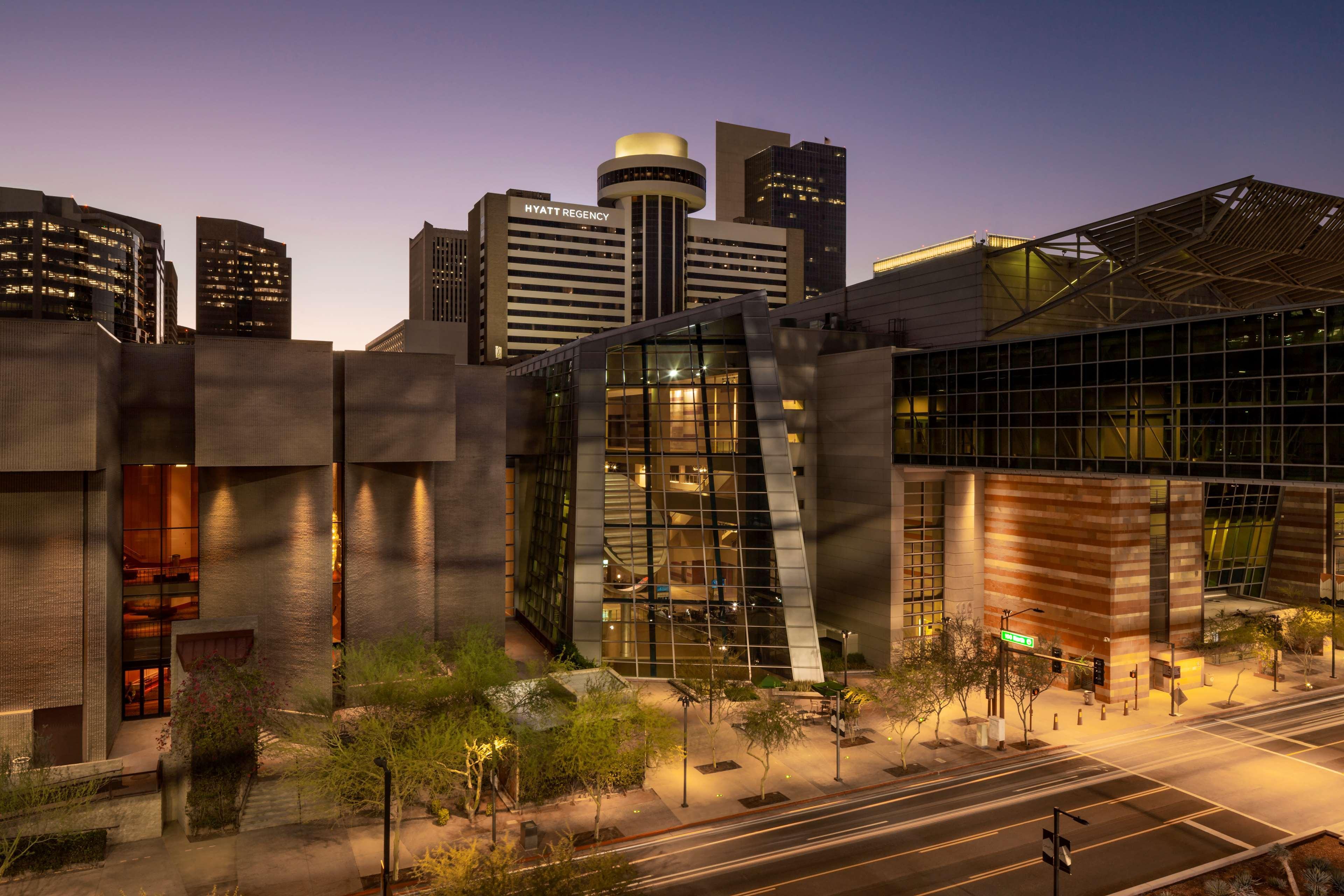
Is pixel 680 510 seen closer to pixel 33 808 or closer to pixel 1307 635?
pixel 33 808

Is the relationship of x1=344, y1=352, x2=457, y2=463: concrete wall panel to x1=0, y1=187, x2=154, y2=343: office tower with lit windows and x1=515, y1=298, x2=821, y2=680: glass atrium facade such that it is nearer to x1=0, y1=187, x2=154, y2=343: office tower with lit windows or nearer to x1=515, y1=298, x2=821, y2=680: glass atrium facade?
x1=515, y1=298, x2=821, y2=680: glass atrium facade

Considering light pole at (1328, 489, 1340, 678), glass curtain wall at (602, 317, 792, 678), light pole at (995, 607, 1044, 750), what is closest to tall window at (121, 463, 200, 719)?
glass curtain wall at (602, 317, 792, 678)

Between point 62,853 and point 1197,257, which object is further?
point 1197,257

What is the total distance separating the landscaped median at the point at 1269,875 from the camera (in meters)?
25.2

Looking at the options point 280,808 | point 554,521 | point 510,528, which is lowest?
point 280,808

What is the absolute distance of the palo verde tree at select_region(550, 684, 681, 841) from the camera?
31.1 metres

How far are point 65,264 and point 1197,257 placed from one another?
166731mm

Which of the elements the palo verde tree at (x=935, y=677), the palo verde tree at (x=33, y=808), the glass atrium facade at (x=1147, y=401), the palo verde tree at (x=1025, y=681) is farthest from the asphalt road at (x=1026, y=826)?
the palo verde tree at (x=33, y=808)

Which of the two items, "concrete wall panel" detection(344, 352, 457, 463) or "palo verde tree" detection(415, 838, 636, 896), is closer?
"palo verde tree" detection(415, 838, 636, 896)

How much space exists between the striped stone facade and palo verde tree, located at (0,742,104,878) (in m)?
78.5

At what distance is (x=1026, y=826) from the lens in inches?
1251

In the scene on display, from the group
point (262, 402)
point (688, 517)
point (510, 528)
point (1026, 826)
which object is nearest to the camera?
point (1026, 826)

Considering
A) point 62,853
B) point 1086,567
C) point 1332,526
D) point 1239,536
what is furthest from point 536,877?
point 1332,526

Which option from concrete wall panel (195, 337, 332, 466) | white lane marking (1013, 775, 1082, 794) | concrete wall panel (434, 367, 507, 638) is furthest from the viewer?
concrete wall panel (434, 367, 507, 638)
